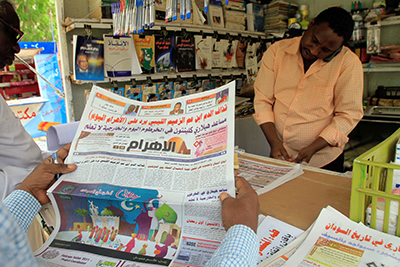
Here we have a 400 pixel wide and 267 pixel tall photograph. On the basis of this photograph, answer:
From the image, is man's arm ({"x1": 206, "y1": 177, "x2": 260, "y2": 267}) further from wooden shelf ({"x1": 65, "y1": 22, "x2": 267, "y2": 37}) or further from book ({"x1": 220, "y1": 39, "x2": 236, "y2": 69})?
→ book ({"x1": 220, "y1": 39, "x2": 236, "y2": 69})

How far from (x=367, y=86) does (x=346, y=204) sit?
3.45 metres

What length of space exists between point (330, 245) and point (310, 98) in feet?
3.38

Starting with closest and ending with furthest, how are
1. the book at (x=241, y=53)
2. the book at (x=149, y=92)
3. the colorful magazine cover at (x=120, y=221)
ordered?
the colorful magazine cover at (x=120, y=221) → the book at (x=149, y=92) → the book at (x=241, y=53)

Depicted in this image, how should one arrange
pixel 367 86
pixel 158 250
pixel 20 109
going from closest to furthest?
pixel 158 250 → pixel 367 86 → pixel 20 109

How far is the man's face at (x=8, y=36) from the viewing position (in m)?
0.98

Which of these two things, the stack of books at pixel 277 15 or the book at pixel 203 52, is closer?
the book at pixel 203 52

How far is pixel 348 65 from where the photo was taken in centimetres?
137

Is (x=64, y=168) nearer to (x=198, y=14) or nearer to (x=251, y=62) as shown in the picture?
(x=198, y=14)

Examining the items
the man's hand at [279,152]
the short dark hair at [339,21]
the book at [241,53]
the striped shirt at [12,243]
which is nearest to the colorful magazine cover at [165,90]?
the book at [241,53]

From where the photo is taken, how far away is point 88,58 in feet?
6.64

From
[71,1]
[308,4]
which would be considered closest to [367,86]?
[308,4]

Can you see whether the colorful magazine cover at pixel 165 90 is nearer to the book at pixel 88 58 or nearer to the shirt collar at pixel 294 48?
the book at pixel 88 58

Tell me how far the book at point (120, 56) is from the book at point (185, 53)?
0.49 meters

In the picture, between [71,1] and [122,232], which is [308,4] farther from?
[122,232]
